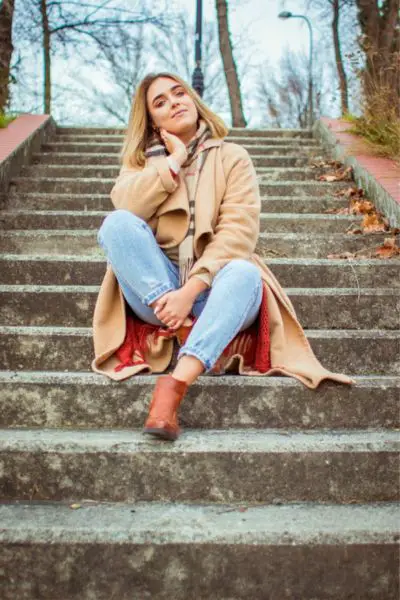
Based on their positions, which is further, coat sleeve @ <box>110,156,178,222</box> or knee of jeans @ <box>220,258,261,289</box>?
coat sleeve @ <box>110,156,178,222</box>

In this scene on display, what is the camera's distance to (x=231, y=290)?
6.63 ft

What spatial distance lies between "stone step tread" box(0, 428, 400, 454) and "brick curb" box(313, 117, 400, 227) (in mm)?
1953

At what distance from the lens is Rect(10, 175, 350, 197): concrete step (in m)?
4.57

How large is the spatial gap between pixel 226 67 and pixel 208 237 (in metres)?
9.51

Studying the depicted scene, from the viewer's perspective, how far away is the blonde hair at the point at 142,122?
2.60m

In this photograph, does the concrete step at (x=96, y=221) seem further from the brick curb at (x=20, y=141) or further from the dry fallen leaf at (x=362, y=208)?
the brick curb at (x=20, y=141)

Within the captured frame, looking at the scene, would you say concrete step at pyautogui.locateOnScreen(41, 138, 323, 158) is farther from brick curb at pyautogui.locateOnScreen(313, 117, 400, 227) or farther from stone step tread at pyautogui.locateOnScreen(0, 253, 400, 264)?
stone step tread at pyautogui.locateOnScreen(0, 253, 400, 264)

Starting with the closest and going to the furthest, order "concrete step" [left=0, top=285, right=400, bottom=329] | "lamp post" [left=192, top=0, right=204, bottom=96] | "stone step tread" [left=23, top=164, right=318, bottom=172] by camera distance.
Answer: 1. "concrete step" [left=0, top=285, right=400, bottom=329]
2. "stone step tread" [left=23, top=164, right=318, bottom=172]
3. "lamp post" [left=192, top=0, right=204, bottom=96]

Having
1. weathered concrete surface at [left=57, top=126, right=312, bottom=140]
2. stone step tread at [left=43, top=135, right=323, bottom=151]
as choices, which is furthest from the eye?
weathered concrete surface at [left=57, top=126, right=312, bottom=140]

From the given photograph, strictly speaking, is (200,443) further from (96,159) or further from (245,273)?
(96,159)

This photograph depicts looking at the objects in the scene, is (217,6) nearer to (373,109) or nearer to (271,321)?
(373,109)

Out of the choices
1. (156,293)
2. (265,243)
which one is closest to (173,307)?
(156,293)

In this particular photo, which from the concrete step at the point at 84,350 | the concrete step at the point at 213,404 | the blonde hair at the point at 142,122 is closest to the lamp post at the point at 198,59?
the blonde hair at the point at 142,122

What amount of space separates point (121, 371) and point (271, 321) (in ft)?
1.97
